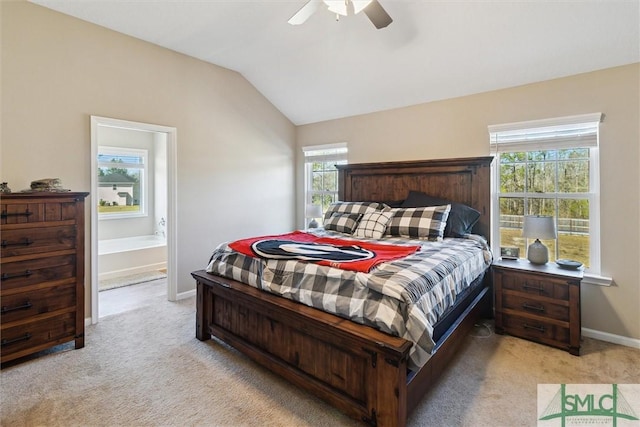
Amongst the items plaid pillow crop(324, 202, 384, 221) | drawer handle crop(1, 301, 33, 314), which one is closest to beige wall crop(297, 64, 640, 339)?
plaid pillow crop(324, 202, 384, 221)

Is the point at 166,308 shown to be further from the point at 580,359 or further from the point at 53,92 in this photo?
the point at 580,359

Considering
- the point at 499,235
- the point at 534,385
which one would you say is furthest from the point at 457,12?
the point at 534,385

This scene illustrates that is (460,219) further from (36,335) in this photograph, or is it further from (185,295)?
(36,335)

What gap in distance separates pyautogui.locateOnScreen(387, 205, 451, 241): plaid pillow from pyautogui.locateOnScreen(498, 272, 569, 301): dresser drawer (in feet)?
2.22

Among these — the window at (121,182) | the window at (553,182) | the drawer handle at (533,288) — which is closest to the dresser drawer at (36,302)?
the window at (121,182)

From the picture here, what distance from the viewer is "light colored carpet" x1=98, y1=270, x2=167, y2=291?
13.8 feet

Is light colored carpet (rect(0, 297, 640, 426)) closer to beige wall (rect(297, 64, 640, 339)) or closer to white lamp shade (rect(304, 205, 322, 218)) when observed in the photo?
beige wall (rect(297, 64, 640, 339))

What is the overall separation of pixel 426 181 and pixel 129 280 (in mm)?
4239

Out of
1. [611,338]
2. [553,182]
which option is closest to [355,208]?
[553,182]

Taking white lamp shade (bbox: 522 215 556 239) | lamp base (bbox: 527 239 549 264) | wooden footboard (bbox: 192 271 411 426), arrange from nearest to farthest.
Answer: wooden footboard (bbox: 192 271 411 426) → white lamp shade (bbox: 522 215 556 239) → lamp base (bbox: 527 239 549 264)

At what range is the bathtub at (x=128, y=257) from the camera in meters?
4.52

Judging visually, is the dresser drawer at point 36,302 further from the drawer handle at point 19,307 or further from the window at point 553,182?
the window at point 553,182

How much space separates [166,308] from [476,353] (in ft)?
10.1

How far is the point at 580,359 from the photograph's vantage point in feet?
8.02
